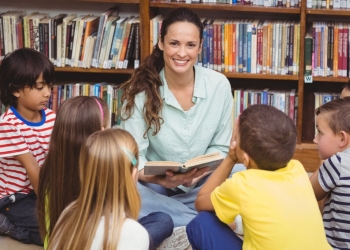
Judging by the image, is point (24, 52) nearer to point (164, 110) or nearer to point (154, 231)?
point (164, 110)

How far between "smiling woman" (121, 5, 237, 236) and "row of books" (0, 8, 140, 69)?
2.22ft

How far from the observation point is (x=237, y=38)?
124 inches

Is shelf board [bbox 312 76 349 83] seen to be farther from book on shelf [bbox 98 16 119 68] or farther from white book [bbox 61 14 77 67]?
white book [bbox 61 14 77 67]

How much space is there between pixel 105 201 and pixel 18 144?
2.91 feet

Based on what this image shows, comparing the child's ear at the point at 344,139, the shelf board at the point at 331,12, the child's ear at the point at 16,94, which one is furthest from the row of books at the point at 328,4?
the child's ear at the point at 16,94

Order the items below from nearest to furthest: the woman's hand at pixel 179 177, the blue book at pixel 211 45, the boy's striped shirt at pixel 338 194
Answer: the boy's striped shirt at pixel 338 194
the woman's hand at pixel 179 177
the blue book at pixel 211 45

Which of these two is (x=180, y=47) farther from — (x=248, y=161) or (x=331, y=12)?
(x=331, y=12)

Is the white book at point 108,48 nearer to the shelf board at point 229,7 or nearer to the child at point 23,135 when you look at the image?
the shelf board at point 229,7

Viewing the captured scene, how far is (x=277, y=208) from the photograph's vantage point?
167 cm

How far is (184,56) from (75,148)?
72 centimetres

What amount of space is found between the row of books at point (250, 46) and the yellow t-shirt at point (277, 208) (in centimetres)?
149

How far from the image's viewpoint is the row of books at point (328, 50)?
309cm

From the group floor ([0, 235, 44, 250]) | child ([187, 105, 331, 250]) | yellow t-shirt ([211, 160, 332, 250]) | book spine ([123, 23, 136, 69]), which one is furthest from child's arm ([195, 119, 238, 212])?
book spine ([123, 23, 136, 69])

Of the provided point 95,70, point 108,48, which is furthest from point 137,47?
point 95,70
